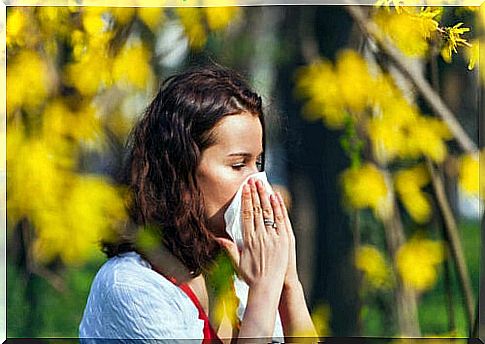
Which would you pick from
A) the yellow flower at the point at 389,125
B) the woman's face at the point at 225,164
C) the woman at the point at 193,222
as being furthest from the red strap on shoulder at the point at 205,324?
the yellow flower at the point at 389,125

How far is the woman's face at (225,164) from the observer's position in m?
4.84

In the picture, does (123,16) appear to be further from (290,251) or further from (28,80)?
(290,251)

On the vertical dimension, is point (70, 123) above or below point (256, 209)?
above

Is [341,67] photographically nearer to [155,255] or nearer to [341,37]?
[341,37]

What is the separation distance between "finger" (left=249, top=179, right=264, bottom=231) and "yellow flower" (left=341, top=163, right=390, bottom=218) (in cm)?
39

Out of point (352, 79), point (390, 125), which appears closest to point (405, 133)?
point (390, 125)

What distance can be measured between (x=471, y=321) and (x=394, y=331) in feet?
1.17

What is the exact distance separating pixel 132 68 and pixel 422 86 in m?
1.29

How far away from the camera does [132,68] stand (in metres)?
4.93

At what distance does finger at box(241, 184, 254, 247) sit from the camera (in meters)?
4.88

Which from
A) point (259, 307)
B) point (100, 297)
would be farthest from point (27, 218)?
point (259, 307)

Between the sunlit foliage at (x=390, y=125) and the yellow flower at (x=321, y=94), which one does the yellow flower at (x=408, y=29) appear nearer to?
the sunlit foliage at (x=390, y=125)

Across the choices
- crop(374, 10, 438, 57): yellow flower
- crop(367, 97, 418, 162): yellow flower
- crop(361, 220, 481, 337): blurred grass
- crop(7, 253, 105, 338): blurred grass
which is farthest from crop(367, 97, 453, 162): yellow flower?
crop(7, 253, 105, 338): blurred grass

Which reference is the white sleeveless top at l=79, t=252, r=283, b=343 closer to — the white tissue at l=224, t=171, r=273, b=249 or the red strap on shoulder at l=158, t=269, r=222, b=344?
the red strap on shoulder at l=158, t=269, r=222, b=344
